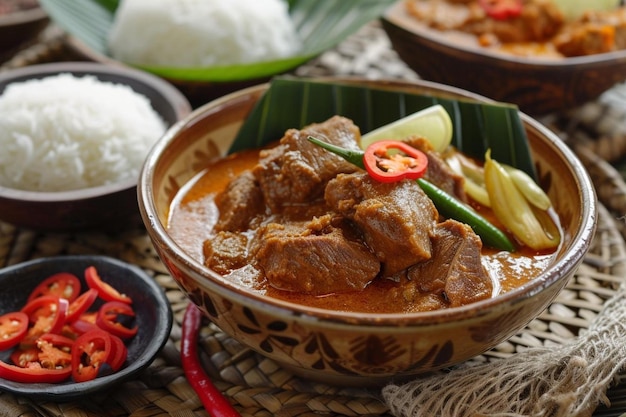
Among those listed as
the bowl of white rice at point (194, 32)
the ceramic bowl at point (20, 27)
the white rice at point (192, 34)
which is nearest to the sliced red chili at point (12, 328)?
the bowl of white rice at point (194, 32)

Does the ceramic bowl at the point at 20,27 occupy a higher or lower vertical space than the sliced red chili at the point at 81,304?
lower

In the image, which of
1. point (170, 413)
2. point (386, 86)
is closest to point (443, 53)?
point (386, 86)

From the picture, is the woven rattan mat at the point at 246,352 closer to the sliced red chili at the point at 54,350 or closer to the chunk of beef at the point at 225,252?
the sliced red chili at the point at 54,350

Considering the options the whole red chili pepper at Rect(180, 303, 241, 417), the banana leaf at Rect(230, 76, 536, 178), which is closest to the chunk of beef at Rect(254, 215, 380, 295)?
the whole red chili pepper at Rect(180, 303, 241, 417)

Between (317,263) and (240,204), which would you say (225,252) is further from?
(317,263)

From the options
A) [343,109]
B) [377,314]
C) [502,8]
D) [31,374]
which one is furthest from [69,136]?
[502,8]

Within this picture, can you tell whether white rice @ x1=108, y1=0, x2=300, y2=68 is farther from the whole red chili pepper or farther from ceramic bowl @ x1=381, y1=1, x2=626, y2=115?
the whole red chili pepper
